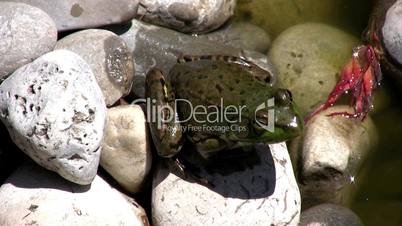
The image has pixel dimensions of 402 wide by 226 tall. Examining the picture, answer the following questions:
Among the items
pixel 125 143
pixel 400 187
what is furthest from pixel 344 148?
pixel 125 143

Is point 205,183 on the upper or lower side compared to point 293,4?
lower

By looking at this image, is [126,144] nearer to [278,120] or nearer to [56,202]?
[56,202]

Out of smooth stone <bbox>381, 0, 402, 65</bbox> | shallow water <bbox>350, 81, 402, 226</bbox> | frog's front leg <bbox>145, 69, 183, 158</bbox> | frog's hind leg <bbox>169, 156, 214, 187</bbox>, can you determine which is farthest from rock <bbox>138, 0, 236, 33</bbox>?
shallow water <bbox>350, 81, 402, 226</bbox>

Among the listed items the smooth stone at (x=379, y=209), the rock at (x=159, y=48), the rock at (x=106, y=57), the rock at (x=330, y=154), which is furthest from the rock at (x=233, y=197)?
the rock at (x=159, y=48)

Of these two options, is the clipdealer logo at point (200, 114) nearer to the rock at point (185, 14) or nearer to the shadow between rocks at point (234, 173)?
the shadow between rocks at point (234, 173)

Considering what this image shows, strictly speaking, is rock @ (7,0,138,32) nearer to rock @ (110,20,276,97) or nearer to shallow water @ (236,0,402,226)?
rock @ (110,20,276,97)

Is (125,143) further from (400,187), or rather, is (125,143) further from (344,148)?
(400,187)
